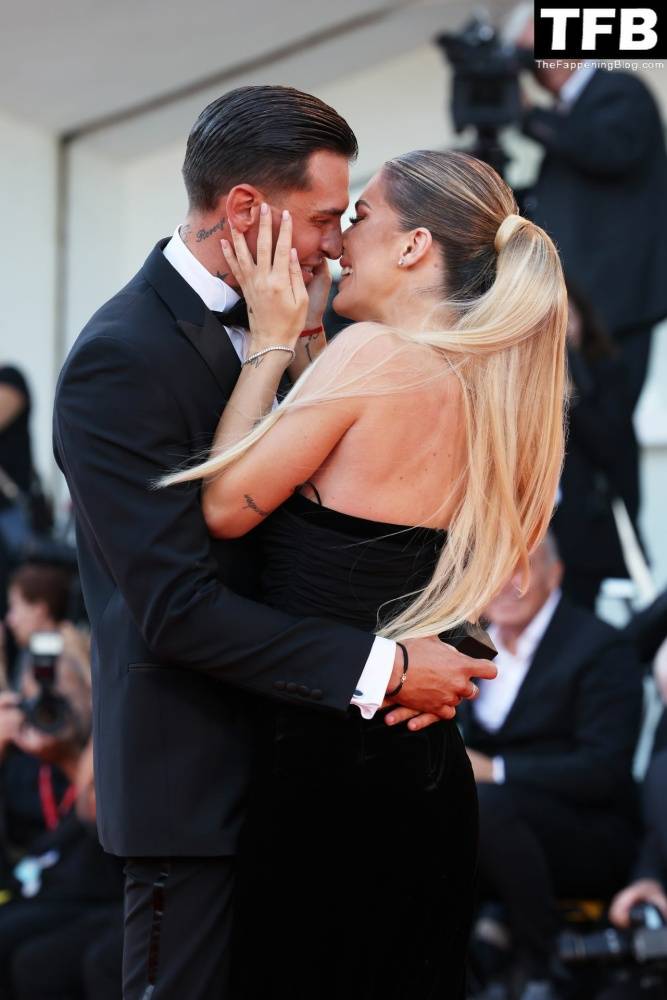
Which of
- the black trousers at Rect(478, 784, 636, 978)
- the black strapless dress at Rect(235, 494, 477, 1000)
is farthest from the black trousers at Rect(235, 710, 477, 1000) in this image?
the black trousers at Rect(478, 784, 636, 978)

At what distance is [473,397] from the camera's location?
2.20 m

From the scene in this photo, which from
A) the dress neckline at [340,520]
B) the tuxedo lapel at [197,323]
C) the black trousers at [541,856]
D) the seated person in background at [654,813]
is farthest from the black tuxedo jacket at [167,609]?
the seated person in background at [654,813]

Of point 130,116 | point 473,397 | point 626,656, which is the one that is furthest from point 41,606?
point 473,397

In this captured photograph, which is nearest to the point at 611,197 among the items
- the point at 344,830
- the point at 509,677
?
the point at 509,677

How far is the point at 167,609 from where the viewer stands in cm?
207

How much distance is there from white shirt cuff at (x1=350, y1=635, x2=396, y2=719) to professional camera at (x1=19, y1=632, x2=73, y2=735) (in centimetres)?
223

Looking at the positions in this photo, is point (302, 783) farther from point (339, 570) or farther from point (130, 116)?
point (130, 116)

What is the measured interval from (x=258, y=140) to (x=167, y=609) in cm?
72

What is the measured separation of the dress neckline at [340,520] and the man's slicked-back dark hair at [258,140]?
0.48 meters

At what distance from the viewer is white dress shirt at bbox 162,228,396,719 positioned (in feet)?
6.97

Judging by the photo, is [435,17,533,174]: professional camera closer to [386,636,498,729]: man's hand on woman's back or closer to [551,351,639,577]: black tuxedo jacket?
[551,351,639,577]: black tuxedo jacket

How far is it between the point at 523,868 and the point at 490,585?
1.71 m

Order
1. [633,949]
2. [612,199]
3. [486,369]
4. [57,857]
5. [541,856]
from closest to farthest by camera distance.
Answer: [486,369], [633,949], [541,856], [57,857], [612,199]

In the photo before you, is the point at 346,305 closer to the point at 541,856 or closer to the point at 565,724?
the point at 541,856
